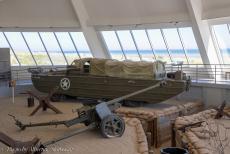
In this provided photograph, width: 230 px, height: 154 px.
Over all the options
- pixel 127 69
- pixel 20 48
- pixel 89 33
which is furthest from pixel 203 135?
pixel 20 48

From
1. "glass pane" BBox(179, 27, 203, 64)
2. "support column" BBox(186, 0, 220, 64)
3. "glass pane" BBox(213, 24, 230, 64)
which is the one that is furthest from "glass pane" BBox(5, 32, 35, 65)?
"glass pane" BBox(213, 24, 230, 64)

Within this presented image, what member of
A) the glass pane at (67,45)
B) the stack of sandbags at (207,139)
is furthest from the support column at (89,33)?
the stack of sandbags at (207,139)

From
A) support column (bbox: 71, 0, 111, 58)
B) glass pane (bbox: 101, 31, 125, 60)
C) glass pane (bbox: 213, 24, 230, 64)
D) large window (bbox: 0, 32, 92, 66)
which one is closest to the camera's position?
glass pane (bbox: 213, 24, 230, 64)

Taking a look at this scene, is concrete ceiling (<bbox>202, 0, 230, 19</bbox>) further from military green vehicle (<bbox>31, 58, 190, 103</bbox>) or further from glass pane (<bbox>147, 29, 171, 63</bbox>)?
glass pane (<bbox>147, 29, 171, 63</bbox>)

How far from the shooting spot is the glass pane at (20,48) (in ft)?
57.2

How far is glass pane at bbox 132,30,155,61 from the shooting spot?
15.9 meters

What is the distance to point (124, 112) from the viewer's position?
10.2m

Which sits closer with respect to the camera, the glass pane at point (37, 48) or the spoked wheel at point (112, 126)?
the spoked wheel at point (112, 126)

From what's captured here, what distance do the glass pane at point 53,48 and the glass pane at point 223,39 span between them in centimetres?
909

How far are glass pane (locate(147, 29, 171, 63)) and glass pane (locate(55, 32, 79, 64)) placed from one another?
4973 mm

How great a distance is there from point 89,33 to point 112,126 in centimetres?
949

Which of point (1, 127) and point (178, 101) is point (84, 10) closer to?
point (178, 101)

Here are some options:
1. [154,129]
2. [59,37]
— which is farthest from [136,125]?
[59,37]

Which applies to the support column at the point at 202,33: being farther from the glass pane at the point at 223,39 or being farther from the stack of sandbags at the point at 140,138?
the stack of sandbags at the point at 140,138
